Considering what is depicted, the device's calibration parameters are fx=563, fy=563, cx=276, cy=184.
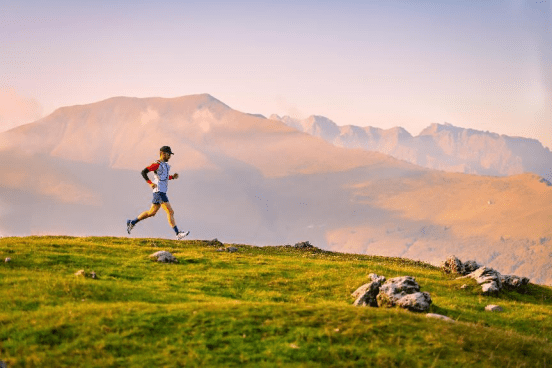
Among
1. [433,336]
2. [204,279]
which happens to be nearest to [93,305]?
[204,279]

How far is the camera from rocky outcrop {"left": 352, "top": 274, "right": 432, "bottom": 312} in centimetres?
2442

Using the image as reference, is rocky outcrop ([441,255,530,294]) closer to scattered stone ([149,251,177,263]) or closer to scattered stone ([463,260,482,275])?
scattered stone ([463,260,482,275])

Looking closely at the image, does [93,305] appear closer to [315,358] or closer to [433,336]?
[315,358]

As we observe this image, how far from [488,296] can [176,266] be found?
687 inches

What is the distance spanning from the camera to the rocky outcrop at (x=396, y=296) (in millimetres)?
24422

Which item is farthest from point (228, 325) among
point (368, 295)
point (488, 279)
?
point (488, 279)

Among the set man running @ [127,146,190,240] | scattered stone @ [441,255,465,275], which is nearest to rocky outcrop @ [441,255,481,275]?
scattered stone @ [441,255,465,275]

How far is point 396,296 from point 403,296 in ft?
1.00

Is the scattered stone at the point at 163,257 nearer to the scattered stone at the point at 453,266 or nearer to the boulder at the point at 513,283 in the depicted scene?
the scattered stone at the point at 453,266

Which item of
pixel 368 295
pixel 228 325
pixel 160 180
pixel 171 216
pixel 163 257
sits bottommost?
pixel 228 325

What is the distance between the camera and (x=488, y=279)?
32312mm

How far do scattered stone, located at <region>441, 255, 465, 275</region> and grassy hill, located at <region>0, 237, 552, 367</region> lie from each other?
832 cm

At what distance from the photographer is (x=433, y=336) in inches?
741

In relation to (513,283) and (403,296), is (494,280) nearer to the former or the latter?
(513,283)
